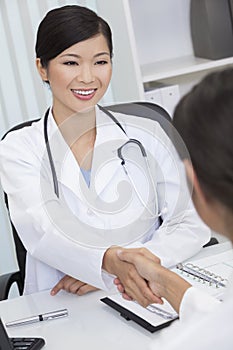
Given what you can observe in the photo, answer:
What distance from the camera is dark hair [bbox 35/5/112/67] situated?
1.87 m

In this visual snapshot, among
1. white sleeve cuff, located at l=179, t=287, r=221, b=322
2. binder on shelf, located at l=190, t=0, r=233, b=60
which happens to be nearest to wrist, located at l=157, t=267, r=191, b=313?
white sleeve cuff, located at l=179, t=287, r=221, b=322

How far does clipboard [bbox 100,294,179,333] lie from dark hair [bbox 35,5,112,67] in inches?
28.1

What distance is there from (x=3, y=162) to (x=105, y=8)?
101 cm

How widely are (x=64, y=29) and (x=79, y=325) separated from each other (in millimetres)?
810

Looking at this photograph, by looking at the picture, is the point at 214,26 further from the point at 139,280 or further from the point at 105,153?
the point at 139,280

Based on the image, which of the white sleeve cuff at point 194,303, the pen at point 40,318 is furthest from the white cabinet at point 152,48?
the white sleeve cuff at point 194,303

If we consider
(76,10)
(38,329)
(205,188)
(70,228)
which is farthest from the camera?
(76,10)

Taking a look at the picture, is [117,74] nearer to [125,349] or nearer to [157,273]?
[157,273]

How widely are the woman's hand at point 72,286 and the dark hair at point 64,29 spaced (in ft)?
2.04

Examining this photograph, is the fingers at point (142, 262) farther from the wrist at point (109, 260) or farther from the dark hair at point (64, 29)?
the dark hair at point (64, 29)

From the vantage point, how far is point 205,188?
2.96 ft

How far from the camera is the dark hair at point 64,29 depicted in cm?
187

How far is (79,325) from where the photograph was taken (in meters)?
1.48

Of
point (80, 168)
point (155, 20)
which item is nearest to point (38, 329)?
point (80, 168)
